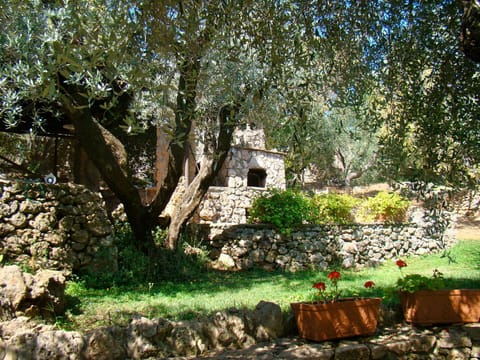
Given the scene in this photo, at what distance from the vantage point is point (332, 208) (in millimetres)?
12758

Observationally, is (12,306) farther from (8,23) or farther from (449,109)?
(449,109)

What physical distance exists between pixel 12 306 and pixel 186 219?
17.8 feet

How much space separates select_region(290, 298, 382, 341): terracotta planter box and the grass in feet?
3.32

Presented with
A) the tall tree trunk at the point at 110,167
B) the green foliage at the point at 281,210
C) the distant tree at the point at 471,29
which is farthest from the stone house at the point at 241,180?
the distant tree at the point at 471,29

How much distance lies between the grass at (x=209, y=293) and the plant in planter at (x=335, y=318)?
98 centimetres

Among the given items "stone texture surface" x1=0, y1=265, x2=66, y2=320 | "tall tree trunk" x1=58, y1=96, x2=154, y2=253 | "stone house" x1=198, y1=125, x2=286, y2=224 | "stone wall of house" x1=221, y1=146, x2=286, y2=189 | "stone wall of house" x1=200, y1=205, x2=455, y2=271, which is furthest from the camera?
"stone wall of house" x1=221, y1=146, x2=286, y2=189

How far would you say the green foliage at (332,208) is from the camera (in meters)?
12.7

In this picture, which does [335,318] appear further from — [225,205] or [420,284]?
[225,205]

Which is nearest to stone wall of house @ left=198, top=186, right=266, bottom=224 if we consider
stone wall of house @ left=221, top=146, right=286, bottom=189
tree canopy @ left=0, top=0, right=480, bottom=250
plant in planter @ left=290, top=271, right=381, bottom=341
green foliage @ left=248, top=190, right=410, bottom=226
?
stone wall of house @ left=221, top=146, right=286, bottom=189

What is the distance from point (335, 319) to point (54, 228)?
546 cm

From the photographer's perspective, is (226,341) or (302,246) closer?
(226,341)

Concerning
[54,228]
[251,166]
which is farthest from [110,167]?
[251,166]

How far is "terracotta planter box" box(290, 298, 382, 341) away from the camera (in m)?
4.66

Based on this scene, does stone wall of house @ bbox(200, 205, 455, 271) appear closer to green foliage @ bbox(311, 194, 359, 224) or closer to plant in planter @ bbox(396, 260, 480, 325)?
green foliage @ bbox(311, 194, 359, 224)
